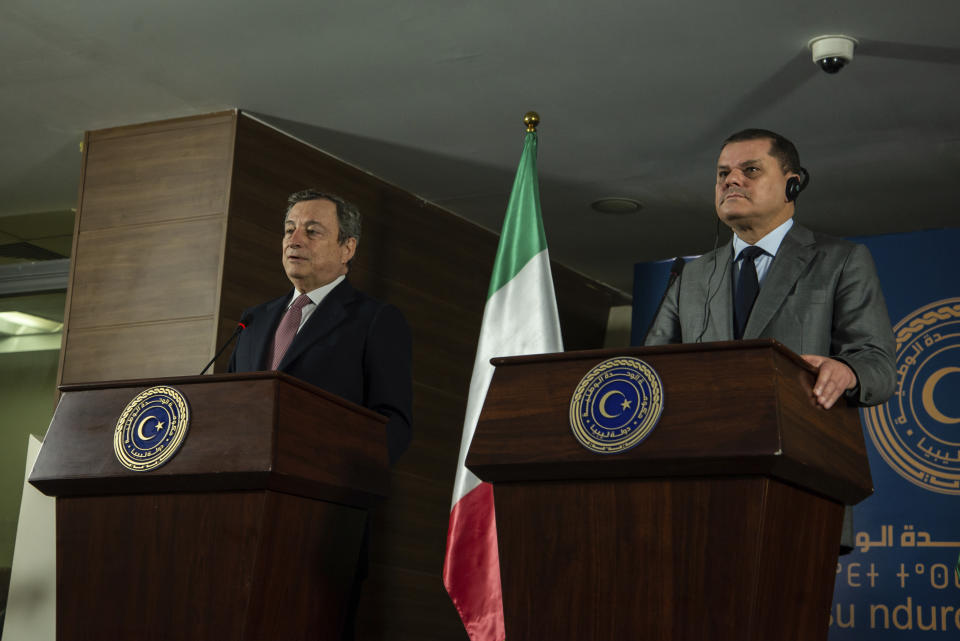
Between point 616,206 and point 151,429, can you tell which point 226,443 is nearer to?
point 151,429

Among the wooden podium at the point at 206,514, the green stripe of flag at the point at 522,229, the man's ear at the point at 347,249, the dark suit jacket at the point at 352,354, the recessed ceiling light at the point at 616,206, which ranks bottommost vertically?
the wooden podium at the point at 206,514

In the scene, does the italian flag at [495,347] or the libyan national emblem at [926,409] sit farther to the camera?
the libyan national emblem at [926,409]

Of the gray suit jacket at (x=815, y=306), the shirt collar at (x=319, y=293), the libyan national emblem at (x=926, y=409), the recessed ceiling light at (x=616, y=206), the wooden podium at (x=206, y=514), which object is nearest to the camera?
the wooden podium at (x=206, y=514)

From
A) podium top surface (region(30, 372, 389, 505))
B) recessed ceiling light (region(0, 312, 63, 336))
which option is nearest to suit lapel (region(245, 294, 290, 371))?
podium top surface (region(30, 372, 389, 505))

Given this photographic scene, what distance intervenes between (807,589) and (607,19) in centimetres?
257

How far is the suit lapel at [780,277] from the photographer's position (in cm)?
214

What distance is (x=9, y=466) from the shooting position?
5.96 metres

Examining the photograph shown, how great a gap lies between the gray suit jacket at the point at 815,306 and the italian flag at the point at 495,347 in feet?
4.42

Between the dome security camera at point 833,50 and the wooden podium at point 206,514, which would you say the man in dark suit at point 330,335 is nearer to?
the wooden podium at point 206,514

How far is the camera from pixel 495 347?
13.3 ft

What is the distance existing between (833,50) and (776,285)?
84.9 inches

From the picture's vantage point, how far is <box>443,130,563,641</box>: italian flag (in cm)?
347

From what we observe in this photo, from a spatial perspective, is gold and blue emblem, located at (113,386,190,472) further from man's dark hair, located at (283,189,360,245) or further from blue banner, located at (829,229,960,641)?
blue banner, located at (829,229,960,641)

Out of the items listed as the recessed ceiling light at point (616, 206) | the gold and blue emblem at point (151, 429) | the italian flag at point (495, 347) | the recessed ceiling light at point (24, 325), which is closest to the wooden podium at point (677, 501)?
the gold and blue emblem at point (151, 429)
